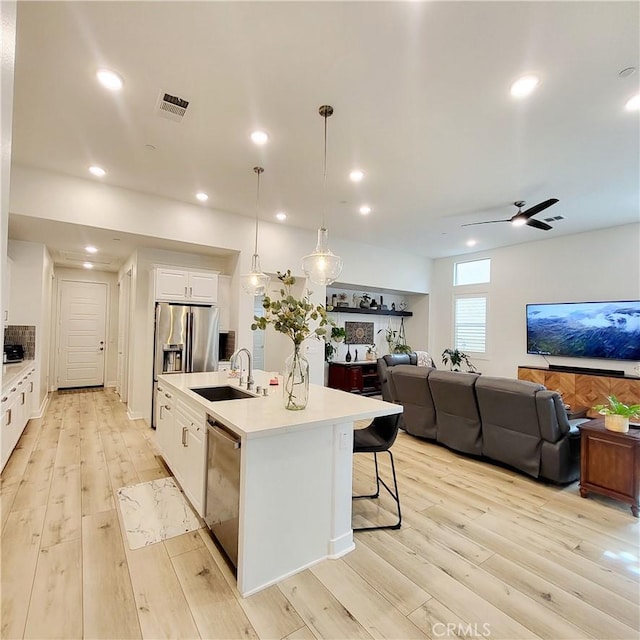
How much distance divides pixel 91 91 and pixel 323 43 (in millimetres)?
1808

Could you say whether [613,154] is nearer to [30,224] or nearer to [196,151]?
[196,151]

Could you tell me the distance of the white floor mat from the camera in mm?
2434

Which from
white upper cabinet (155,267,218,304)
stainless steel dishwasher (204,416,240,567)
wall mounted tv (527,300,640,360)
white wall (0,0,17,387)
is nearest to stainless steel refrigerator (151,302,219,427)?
white upper cabinet (155,267,218,304)

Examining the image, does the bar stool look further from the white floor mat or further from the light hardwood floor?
the white floor mat

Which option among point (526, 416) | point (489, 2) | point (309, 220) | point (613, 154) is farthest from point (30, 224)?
point (613, 154)

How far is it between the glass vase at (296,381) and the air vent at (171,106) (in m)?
2.17

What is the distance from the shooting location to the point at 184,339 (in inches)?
197

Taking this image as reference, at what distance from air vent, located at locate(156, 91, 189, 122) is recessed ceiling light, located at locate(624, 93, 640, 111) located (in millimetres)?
3436

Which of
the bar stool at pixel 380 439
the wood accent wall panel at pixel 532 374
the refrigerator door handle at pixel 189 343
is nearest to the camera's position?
the bar stool at pixel 380 439

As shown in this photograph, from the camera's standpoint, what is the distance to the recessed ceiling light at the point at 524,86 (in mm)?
2449

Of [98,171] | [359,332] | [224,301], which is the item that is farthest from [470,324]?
[98,171]

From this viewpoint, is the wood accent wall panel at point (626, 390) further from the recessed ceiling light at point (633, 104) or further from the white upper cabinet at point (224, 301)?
the white upper cabinet at point (224, 301)

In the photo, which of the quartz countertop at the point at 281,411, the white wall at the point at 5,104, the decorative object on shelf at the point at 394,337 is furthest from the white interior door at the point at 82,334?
the white wall at the point at 5,104

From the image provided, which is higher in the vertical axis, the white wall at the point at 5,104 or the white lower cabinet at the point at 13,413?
the white wall at the point at 5,104
